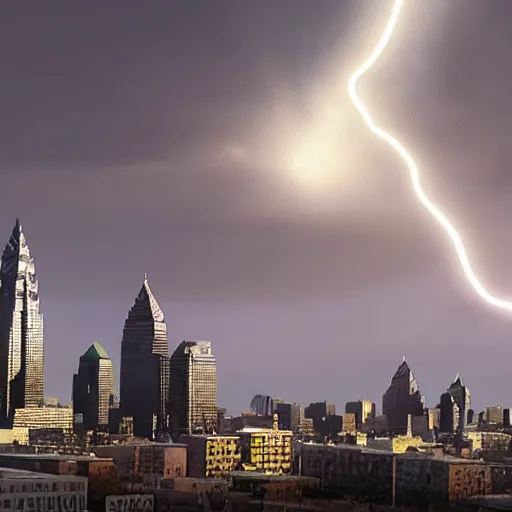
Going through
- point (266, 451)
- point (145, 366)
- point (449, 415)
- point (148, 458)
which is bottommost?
point (148, 458)

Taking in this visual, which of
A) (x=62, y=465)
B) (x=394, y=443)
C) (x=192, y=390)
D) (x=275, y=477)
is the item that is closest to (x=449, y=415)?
(x=192, y=390)

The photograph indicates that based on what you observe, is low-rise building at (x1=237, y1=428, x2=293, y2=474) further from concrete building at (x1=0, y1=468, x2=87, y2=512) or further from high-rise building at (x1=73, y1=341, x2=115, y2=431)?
high-rise building at (x1=73, y1=341, x2=115, y2=431)

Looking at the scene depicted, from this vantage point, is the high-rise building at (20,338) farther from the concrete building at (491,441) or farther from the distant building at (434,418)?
the concrete building at (491,441)

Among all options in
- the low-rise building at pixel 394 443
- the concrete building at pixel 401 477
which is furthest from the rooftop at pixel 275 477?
the low-rise building at pixel 394 443

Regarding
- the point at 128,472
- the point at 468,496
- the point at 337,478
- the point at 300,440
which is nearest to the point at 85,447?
the point at 300,440

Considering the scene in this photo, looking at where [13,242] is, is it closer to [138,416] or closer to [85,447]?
[138,416]

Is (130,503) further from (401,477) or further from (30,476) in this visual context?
(401,477)

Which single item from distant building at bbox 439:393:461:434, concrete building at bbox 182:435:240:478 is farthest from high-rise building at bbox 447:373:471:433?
concrete building at bbox 182:435:240:478

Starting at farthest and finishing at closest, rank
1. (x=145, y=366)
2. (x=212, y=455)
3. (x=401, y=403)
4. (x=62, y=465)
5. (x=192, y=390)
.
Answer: (x=145, y=366) < (x=192, y=390) < (x=401, y=403) < (x=212, y=455) < (x=62, y=465)
